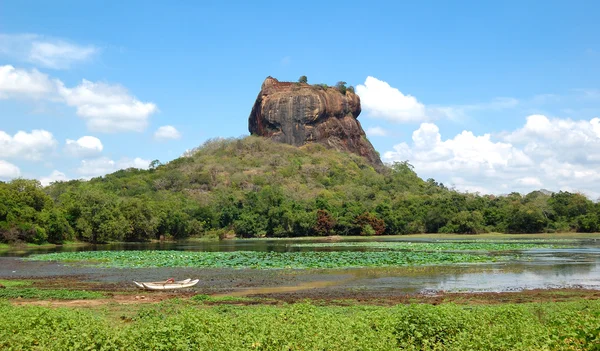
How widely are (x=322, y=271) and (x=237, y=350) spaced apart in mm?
26341

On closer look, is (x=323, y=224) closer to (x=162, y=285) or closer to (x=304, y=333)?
(x=162, y=285)

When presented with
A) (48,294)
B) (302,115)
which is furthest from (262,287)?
(302,115)

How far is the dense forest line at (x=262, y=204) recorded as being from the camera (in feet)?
273

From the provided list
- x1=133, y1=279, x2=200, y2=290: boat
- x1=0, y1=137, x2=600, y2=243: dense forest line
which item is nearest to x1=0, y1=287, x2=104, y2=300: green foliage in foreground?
x1=133, y1=279, x2=200, y2=290: boat

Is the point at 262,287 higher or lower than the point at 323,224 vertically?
lower

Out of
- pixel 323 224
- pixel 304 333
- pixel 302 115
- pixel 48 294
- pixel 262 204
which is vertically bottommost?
pixel 48 294

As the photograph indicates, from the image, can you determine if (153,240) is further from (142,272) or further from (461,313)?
(461,313)

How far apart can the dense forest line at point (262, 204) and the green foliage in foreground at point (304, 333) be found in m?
64.4

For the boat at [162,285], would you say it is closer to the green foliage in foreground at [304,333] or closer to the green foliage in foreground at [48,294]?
the green foliage in foreground at [48,294]

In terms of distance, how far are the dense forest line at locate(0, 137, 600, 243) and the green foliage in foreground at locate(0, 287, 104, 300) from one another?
48.5m

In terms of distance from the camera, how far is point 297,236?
108 m

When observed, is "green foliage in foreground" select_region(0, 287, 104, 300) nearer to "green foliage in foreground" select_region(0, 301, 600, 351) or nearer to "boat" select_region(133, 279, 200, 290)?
"boat" select_region(133, 279, 200, 290)

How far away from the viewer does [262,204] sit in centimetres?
11300

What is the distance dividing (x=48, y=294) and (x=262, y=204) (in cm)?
8876
